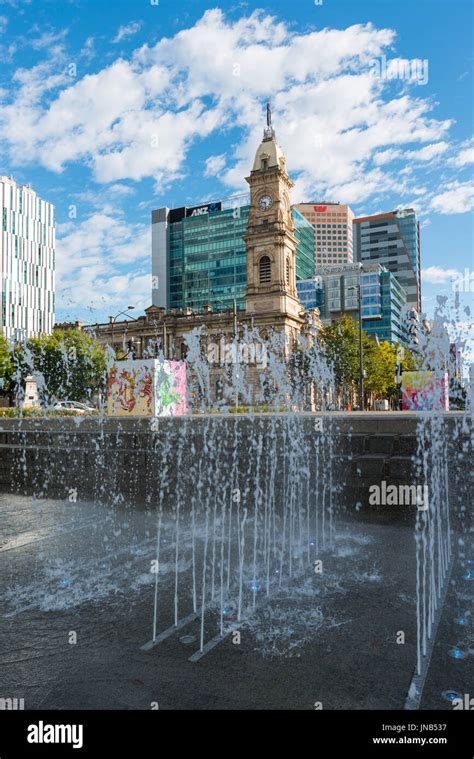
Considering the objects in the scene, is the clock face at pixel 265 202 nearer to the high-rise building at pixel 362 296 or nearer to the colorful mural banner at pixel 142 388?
the colorful mural banner at pixel 142 388

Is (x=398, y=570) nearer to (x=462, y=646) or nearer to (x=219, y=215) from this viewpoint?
(x=462, y=646)

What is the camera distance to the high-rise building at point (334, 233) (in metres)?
154

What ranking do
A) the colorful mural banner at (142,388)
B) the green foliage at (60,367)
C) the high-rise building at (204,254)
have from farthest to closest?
the high-rise building at (204,254) → the green foliage at (60,367) → the colorful mural banner at (142,388)

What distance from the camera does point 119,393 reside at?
84.5ft

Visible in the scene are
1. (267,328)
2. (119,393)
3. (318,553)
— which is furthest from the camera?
(267,328)

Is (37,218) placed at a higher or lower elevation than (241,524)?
higher

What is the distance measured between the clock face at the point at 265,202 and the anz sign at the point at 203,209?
42.1 meters

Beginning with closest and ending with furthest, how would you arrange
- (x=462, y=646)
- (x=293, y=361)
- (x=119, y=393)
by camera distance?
(x=462, y=646)
(x=119, y=393)
(x=293, y=361)

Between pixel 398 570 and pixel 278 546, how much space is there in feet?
5.65

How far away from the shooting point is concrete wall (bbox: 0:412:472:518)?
28.6ft

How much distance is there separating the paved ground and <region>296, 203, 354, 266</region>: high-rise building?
503 ft

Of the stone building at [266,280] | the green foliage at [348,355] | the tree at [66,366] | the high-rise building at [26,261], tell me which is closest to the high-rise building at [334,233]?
the high-rise building at [26,261]

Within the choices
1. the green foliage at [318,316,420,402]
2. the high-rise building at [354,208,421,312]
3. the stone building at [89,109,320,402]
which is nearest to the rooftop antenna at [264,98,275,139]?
the stone building at [89,109,320,402]
